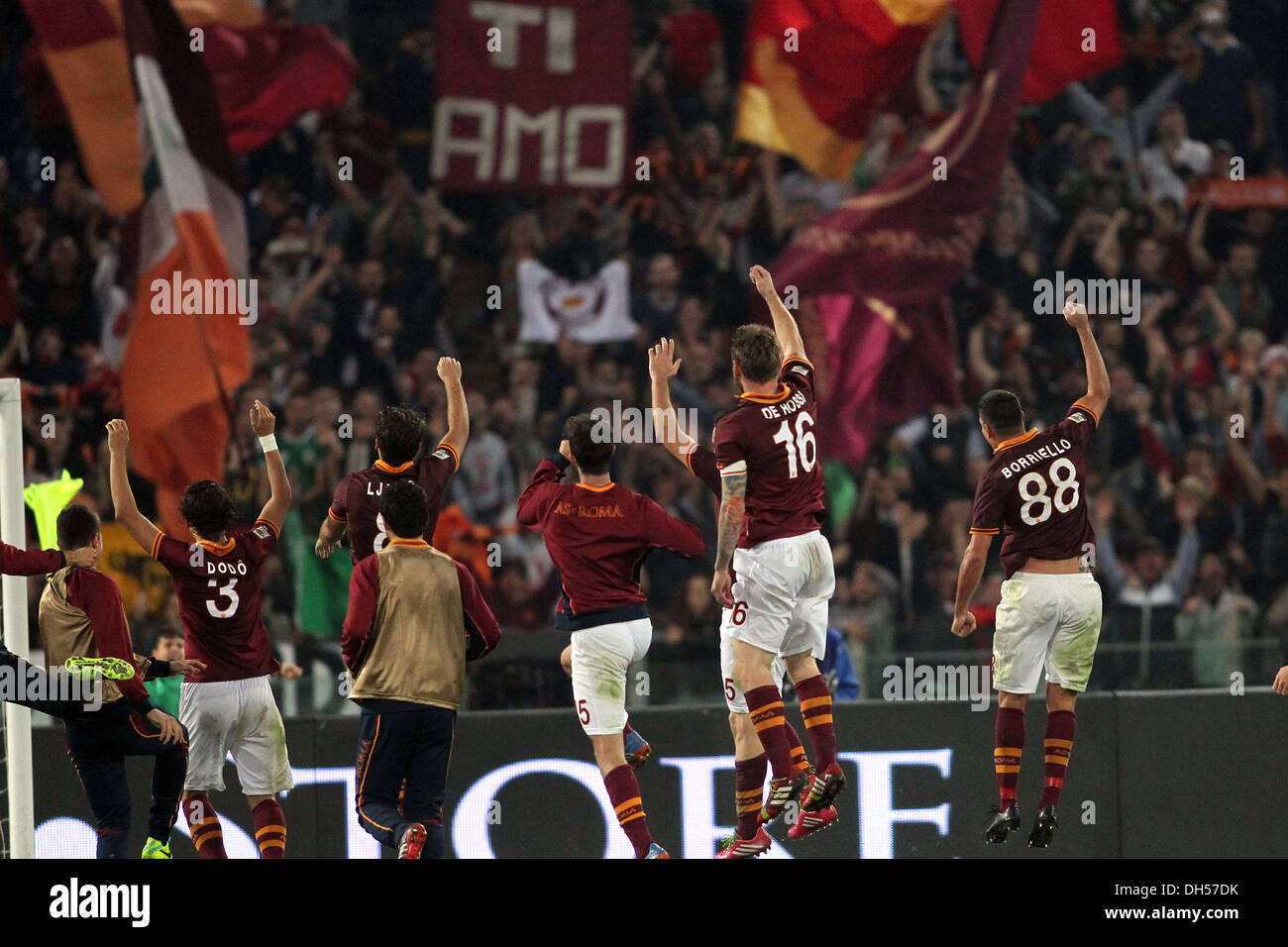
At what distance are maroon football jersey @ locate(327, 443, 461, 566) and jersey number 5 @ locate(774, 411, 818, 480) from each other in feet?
5.66

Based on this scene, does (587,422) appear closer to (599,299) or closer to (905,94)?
(599,299)

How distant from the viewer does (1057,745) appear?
9375 mm

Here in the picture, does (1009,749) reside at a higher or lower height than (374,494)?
lower

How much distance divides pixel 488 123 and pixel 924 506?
5.63m

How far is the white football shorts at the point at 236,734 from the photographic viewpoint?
9.19m

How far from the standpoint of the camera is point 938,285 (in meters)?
16.3

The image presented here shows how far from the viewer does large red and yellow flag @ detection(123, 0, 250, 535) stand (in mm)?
14844

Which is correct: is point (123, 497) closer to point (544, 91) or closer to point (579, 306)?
point (579, 306)

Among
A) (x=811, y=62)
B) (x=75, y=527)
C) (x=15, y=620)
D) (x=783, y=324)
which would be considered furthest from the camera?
(x=811, y=62)

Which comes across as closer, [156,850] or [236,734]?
[156,850]

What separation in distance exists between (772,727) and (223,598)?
2856 millimetres

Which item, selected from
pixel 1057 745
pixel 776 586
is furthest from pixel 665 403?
pixel 1057 745

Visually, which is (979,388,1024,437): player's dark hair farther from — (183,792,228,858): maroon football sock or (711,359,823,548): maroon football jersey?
(183,792,228,858): maroon football sock
